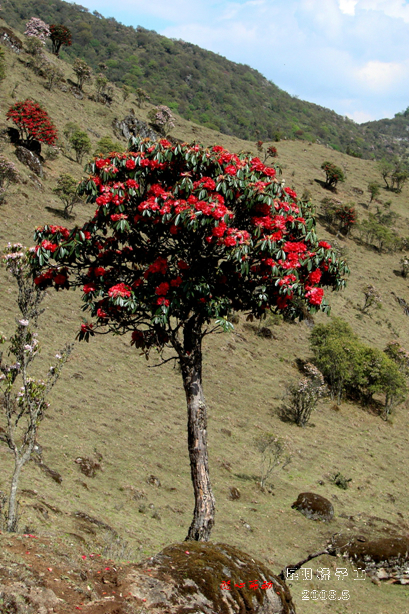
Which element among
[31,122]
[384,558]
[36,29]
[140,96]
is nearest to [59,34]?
[36,29]

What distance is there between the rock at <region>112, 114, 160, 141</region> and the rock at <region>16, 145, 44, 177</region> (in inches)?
862

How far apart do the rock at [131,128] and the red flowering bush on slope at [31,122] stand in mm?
20256

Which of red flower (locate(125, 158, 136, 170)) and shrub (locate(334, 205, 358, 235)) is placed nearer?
red flower (locate(125, 158, 136, 170))

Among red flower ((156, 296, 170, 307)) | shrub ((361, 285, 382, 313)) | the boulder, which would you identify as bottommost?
the boulder

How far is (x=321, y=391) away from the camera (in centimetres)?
2645

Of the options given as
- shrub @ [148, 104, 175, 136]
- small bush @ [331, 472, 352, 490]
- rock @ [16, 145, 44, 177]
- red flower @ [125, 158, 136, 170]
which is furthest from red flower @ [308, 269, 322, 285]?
shrub @ [148, 104, 175, 136]

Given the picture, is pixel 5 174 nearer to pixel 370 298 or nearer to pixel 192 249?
pixel 192 249

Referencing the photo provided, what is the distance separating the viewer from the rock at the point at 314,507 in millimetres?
16797

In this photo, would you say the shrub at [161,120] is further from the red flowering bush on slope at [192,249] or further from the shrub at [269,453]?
the red flowering bush on slope at [192,249]

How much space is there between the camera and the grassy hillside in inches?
460

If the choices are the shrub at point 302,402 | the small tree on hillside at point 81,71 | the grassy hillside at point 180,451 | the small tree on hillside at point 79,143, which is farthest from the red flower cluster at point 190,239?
the small tree on hillside at point 81,71

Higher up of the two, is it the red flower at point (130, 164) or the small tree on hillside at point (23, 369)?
the red flower at point (130, 164)

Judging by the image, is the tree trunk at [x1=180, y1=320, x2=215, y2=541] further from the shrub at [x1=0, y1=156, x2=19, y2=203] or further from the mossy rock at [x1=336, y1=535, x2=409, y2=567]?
the shrub at [x1=0, y1=156, x2=19, y2=203]

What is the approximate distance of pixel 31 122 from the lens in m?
39.4
